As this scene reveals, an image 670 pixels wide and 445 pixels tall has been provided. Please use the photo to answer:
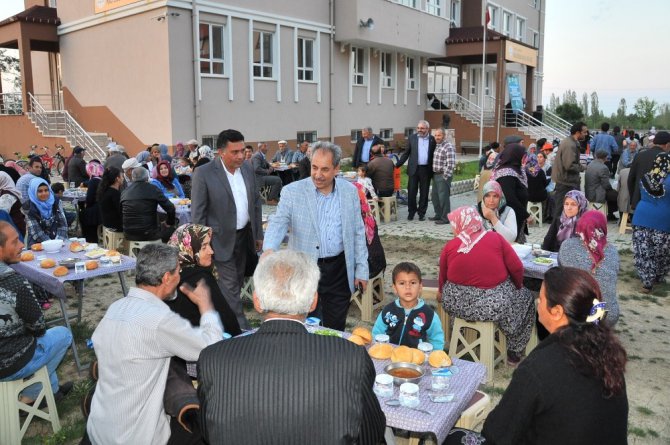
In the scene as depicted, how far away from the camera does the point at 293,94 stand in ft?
62.5

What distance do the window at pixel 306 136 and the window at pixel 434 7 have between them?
9040 millimetres

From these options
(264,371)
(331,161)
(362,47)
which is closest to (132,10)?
(362,47)

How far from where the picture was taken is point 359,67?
22344 millimetres

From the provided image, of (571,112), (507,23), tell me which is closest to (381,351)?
(507,23)

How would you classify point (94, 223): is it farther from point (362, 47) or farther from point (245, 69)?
point (362, 47)

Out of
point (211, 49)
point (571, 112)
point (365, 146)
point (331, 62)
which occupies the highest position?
point (331, 62)

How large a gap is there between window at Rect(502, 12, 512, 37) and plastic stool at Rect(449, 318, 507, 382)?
31060 mm

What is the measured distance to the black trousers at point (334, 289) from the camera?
4.12 meters

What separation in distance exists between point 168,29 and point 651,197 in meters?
12.9

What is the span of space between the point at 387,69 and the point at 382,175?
1409 centimetres

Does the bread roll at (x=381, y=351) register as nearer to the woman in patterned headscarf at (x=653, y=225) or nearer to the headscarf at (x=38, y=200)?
the woman in patterned headscarf at (x=653, y=225)

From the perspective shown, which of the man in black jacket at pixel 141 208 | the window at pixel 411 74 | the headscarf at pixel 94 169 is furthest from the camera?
the window at pixel 411 74

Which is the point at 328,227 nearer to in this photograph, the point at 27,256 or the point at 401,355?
the point at 401,355

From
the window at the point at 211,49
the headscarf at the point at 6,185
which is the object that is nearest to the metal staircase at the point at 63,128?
the window at the point at 211,49
